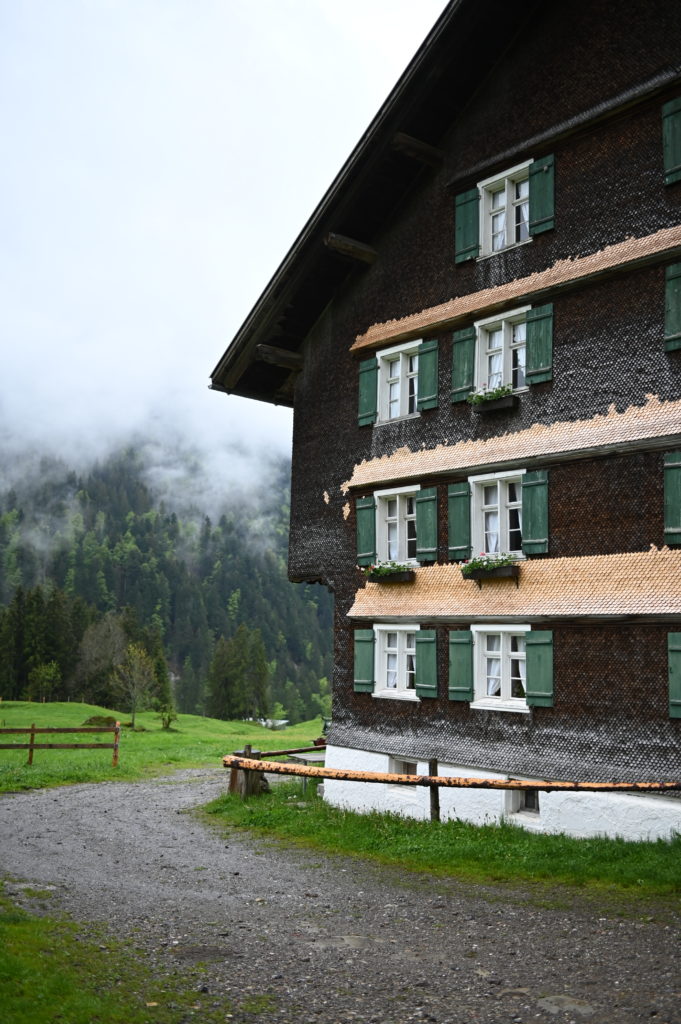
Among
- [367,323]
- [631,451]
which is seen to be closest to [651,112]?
[631,451]

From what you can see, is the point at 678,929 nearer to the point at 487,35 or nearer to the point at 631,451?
the point at 631,451

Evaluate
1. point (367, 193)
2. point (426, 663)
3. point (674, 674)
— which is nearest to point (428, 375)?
point (367, 193)

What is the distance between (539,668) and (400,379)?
716 cm

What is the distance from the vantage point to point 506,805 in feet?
53.1

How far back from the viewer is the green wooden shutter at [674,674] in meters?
13.8

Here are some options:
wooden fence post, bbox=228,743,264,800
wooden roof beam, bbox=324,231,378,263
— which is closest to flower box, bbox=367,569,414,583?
wooden fence post, bbox=228,743,264,800

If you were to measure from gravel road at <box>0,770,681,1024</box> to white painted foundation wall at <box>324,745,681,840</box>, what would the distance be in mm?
3474

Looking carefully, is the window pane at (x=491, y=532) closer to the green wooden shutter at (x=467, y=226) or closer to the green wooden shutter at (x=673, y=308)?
the green wooden shutter at (x=673, y=308)

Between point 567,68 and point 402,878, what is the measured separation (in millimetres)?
14224

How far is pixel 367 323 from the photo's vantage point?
20.8 meters

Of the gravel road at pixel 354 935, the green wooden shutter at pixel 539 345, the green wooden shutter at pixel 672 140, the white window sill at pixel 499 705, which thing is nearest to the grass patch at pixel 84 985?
the gravel road at pixel 354 935

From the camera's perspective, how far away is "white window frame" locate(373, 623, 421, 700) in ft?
61.2

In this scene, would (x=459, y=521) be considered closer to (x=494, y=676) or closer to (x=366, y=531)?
(x=366, y=531)

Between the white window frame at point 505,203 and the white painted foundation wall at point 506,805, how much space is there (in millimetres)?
9917
